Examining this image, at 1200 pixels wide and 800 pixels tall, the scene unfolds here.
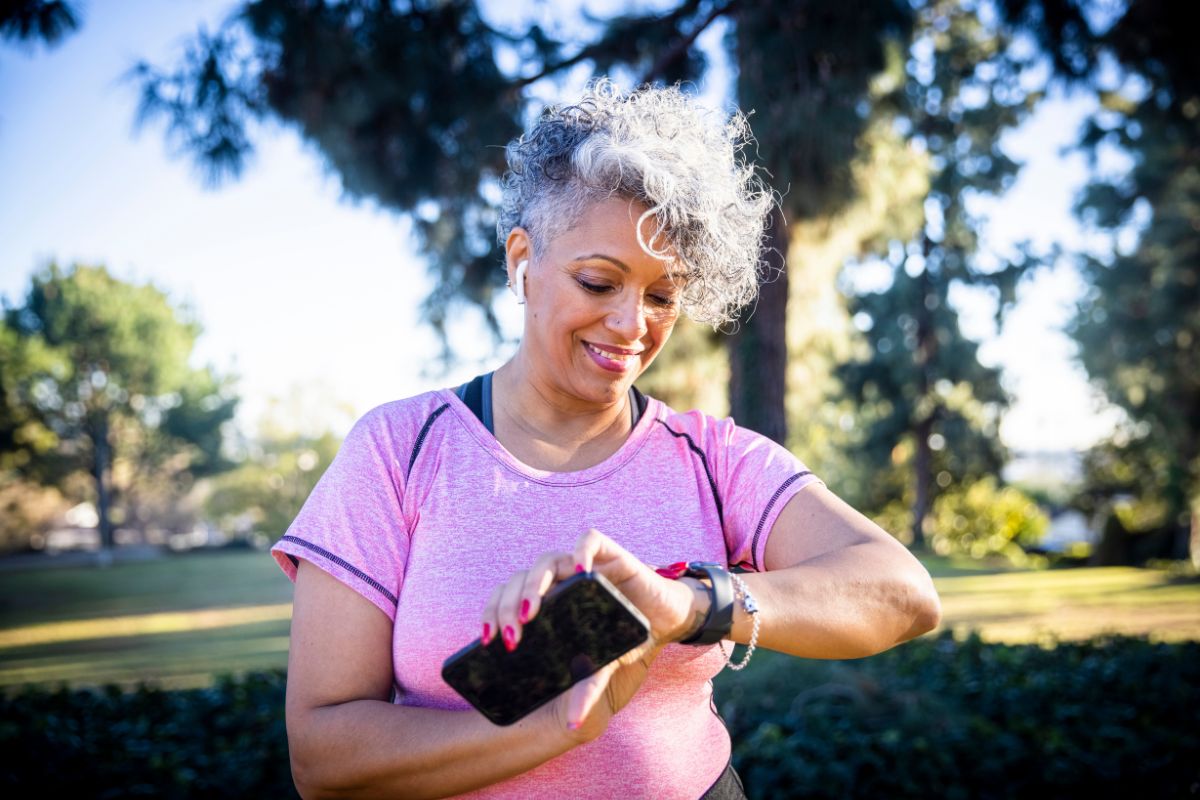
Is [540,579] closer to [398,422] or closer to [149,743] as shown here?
[398,422]

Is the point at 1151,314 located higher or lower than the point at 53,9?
lower

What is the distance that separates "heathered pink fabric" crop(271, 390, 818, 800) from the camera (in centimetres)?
140

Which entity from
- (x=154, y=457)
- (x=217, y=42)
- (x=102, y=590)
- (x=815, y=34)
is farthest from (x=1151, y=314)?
(x=154, y=457)

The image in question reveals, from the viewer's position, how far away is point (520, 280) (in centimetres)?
170

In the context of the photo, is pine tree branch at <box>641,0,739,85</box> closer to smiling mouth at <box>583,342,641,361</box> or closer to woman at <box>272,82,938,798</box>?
woman at <box>272,82,938,798</box>

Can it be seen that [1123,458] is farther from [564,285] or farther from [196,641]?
[564,285]

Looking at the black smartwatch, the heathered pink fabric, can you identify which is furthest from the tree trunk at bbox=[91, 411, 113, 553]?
the black smartwatch

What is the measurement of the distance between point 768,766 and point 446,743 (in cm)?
321

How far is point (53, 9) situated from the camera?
486 centimetres

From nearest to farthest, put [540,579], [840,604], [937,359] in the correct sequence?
[540,579] < [840,604] < [937,359]

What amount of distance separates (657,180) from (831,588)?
788 millimetres

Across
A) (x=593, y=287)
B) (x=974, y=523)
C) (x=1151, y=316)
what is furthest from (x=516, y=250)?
(x=974, y=523)

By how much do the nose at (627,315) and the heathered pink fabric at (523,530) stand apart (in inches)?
8.8

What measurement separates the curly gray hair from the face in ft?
0.10
